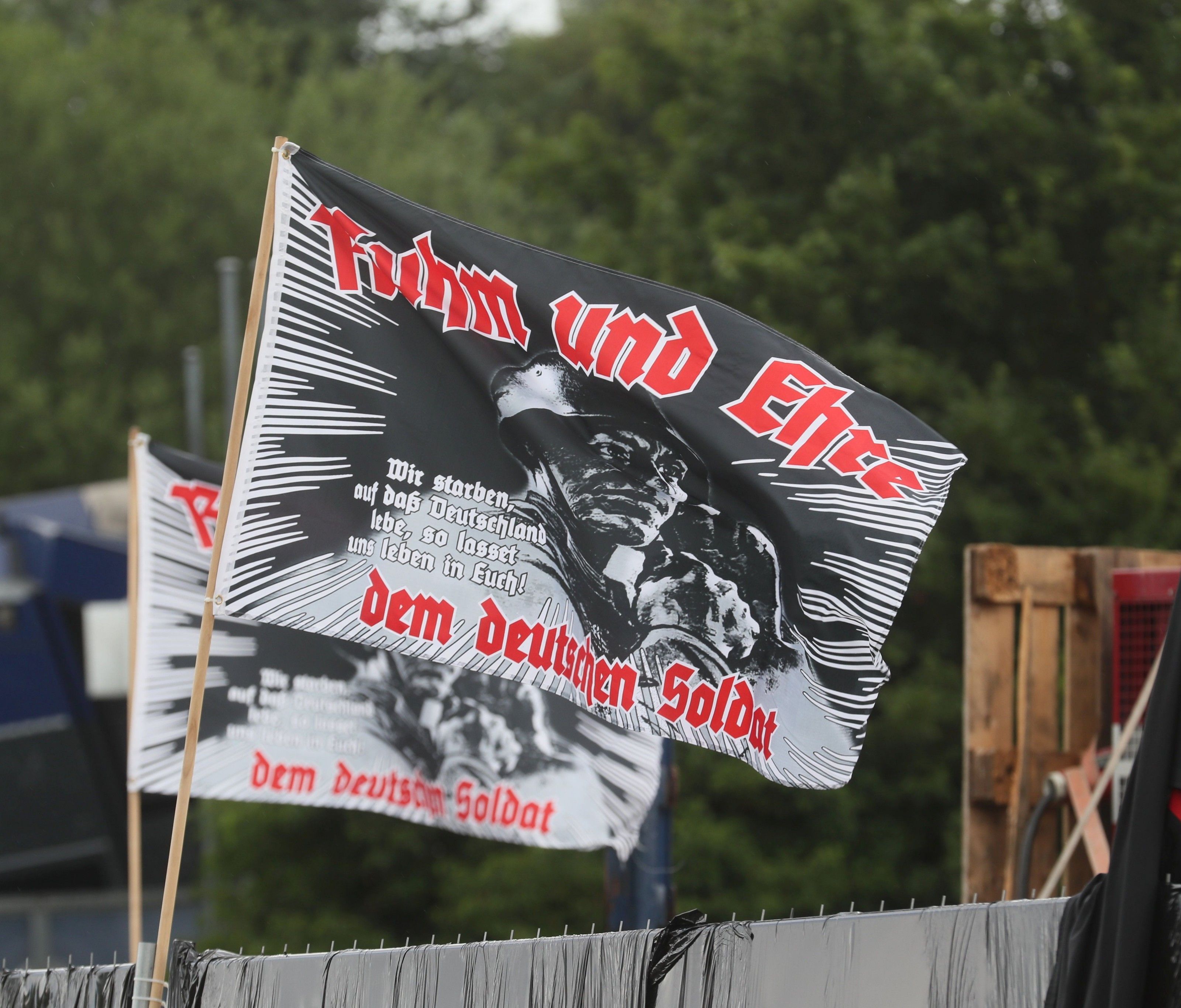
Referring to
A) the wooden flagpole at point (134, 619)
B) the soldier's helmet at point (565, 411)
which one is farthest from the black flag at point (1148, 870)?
the wooden flagpole at point (134, 619)

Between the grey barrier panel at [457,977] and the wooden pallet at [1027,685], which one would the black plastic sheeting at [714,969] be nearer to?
the grey barrier panel at [457,977]

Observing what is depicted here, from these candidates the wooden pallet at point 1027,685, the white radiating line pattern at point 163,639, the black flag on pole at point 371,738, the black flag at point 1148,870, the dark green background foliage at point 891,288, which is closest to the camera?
the black flag at point 1148,870

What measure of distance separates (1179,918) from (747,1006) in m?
0.99

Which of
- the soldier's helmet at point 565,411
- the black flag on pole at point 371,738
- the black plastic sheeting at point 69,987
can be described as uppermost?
Result: the soldier's helmet at point 565,411

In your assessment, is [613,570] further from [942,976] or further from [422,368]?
[942,976]

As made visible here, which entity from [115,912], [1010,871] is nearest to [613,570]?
[1010,871]

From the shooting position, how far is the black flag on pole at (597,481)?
4133 mm

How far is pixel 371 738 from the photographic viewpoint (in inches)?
253

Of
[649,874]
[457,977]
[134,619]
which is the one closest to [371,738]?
[134,619]

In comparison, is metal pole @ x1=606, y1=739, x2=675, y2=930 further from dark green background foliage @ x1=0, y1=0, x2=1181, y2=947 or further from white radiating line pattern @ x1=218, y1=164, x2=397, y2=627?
dark green background foliage @ x1=0, y1=0, x2=1181, y2=947

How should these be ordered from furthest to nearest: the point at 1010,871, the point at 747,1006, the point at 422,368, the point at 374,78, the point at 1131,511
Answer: the point at 374,78
the point at 1131,511
the point at 1010,871
the point at 422,368
the point at 747,1006

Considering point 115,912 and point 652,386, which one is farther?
point 115,912

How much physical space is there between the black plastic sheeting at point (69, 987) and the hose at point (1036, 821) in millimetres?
4004

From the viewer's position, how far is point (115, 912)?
45.2 ft
